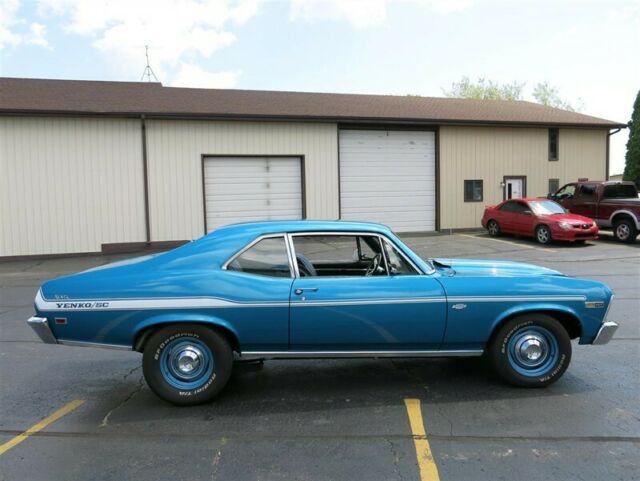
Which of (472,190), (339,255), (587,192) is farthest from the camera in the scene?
(472,190)

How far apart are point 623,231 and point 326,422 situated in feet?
51.6

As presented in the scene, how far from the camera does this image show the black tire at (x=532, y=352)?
4508 millimetres

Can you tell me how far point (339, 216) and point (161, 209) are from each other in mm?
6055

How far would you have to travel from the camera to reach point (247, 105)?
1898 centimetres

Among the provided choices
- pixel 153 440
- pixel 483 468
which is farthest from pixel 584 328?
pixel 153 440

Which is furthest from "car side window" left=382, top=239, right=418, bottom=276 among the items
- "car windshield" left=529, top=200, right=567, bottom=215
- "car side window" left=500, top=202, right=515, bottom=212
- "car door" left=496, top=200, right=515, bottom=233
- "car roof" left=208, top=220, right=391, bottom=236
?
"car side window" left=500, top=202, right=515, bottom=212

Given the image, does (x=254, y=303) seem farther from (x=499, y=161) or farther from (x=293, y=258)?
(x=499, y=161)

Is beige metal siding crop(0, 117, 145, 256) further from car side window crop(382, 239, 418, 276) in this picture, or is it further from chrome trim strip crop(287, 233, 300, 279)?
car side window crop(382, 239, 418, 276)

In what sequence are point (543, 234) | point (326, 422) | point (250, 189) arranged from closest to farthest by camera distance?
point (326, 422)
point (543, 234)
point (250, 189)

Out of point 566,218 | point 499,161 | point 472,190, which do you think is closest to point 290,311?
point 566,218

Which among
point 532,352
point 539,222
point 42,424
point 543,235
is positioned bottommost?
point 42,424

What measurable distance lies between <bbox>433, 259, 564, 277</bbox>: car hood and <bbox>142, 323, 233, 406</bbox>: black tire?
6.95ft

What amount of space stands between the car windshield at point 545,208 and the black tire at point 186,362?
14590 mm

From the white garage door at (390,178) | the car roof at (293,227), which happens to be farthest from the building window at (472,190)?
the car roof at (293,227)
